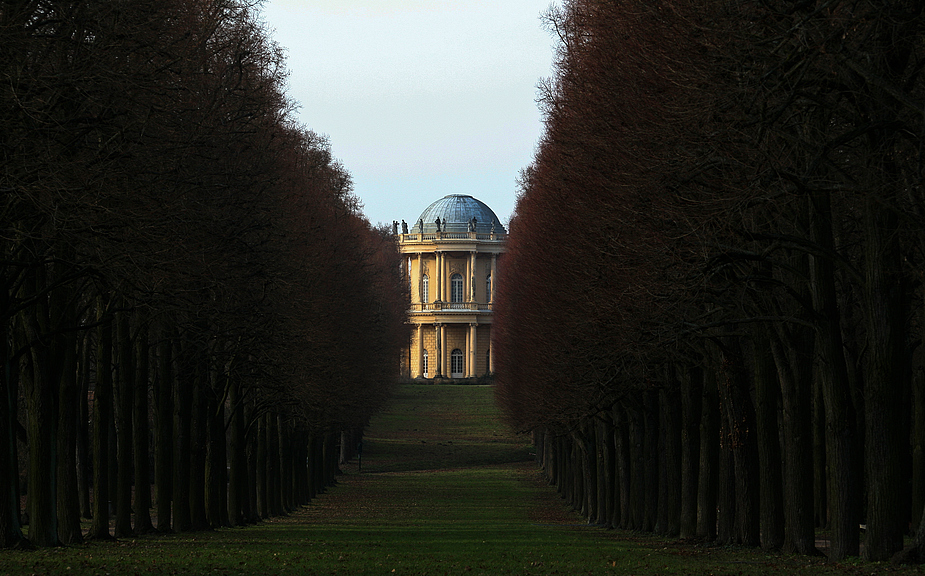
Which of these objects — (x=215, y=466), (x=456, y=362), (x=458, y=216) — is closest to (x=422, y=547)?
(x=215, y=466)

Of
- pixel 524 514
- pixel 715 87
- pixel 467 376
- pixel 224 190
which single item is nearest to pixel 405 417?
pixel 467 376

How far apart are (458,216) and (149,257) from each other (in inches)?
4862

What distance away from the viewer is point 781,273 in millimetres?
19625

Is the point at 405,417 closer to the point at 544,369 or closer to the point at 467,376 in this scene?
the point at 467,376

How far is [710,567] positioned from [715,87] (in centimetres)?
702

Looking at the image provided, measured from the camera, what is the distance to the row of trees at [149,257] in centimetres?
1538

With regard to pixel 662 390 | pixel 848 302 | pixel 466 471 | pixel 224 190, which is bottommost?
pixel 466 471

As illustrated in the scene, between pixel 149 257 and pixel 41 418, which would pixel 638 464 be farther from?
pixel 149 257

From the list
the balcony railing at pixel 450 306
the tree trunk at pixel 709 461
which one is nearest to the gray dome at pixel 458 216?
the balcony railing at pixel 450 306

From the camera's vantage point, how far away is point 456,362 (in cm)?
13450

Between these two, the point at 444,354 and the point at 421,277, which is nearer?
the point at 444,354

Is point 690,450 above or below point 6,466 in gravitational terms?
below

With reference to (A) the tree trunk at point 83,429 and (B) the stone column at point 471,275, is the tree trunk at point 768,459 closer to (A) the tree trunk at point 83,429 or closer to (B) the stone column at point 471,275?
(A) the tree trunk at point 83,429

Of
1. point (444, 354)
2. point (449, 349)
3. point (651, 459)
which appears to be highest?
point (449, 349)
